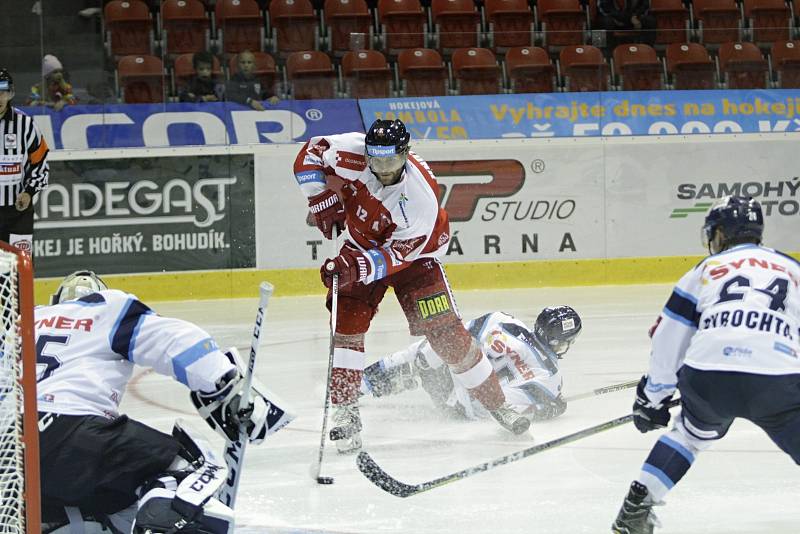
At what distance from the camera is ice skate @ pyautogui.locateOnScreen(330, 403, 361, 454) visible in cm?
443

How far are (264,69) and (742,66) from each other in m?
3.34

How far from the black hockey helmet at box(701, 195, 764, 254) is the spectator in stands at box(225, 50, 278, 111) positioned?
5.46m

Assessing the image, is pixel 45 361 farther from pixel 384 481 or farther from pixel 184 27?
pixel 184 27

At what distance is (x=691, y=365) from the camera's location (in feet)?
9.86

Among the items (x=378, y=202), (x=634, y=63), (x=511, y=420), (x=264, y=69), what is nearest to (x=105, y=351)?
(x=378, y=202)

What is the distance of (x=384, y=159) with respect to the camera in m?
4.32

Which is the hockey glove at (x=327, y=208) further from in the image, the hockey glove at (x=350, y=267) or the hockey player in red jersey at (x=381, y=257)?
the hockey glove at (x=350, y=267)

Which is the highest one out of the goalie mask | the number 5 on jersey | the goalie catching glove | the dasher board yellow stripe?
the goalie mask

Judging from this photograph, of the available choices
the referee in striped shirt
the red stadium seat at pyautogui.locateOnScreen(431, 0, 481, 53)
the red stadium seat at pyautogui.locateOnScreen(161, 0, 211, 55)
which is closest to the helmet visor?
the referee in striped shirt

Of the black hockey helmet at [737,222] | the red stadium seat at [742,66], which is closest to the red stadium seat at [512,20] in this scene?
the red stadium seat at [742,66]

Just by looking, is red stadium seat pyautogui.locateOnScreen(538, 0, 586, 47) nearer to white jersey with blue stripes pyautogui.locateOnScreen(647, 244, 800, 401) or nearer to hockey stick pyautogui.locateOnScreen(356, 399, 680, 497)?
hockey stick pyautogui.locateOnScreen(356, 399, 680, 497)

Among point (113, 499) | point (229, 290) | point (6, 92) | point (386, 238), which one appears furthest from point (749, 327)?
point (229, 290)

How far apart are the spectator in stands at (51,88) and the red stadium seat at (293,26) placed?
1443mm

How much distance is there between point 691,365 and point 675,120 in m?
5.96
